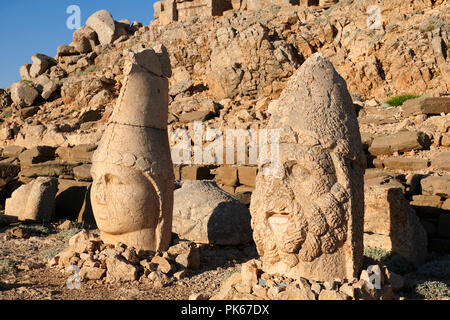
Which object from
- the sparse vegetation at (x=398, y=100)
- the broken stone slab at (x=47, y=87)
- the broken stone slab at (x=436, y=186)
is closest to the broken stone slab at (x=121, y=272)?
the broken stone slab at (x=436, y=186)

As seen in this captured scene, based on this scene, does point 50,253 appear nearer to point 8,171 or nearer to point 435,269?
point 435,269

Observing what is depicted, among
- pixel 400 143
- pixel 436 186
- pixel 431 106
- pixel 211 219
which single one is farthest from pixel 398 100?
pixel 211 219

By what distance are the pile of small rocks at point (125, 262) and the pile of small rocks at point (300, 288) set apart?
1.38m

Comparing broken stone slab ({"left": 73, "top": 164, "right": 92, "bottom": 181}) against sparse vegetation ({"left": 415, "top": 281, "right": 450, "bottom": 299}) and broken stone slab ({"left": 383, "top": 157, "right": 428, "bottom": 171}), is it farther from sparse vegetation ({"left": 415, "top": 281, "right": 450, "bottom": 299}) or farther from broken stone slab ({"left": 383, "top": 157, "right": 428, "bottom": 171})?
sparse vegetation ({"left": 415, "top": 281, "right": 450, "bottom": 299})

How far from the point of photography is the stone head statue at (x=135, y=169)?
5.09 m

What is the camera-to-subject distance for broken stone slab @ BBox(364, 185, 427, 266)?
5270 millimetres

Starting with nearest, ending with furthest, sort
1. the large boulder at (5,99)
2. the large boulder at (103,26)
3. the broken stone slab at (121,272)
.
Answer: the broken stone slab at (121,272) < the large boulder at (5,99) < the large boulder at (103,26)

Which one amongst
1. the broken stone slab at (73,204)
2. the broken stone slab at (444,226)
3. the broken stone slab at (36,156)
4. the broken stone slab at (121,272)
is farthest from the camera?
the broken stone slab at (36,156)

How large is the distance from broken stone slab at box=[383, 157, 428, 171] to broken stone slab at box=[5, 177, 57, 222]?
7330mm

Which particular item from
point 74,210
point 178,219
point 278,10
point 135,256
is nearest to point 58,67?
point 278,10

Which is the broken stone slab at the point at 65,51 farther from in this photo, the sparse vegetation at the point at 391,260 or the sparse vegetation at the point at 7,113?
the sparse vegetation at the point at 391,260

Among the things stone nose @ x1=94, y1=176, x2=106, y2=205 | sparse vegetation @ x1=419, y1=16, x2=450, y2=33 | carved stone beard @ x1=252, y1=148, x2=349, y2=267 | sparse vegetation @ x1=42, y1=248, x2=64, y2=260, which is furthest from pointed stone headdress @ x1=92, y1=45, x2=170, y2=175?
sparse vegetation @ x1=419, y1=16, x2=450, y2=33

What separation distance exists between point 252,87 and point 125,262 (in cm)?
1533

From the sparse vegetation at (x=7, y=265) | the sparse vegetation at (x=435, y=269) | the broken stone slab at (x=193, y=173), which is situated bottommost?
the sparse vegetation at (x=435, y=269)
